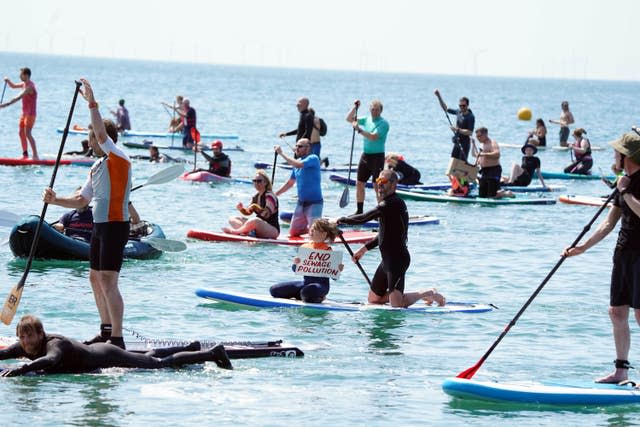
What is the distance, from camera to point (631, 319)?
1422 cm

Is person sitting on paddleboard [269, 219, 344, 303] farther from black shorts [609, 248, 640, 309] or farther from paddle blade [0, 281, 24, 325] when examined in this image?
black shorts [609, 248, 640, 309]

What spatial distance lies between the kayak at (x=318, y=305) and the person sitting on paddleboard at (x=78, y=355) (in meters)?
2.73

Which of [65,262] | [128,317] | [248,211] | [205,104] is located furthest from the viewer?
[205,104]

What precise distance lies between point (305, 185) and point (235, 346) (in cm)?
674

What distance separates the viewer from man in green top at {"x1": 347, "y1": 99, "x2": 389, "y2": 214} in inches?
803

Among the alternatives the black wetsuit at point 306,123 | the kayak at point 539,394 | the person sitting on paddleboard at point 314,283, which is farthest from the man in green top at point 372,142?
the kayak at point 539,394

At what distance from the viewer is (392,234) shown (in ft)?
43.2

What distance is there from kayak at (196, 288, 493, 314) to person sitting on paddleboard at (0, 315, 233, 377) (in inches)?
107

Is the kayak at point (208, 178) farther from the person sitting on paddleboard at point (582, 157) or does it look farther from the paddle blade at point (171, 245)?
the paddle blade at point (171, 245)

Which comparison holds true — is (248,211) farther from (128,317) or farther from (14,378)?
(14,378)

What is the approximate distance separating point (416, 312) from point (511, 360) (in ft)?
6.05

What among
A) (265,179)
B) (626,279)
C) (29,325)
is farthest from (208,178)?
(626,279)

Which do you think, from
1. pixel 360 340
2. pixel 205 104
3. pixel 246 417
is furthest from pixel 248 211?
pixel 205 104

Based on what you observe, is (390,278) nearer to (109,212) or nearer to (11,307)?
(109,212)
